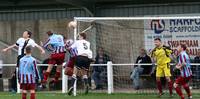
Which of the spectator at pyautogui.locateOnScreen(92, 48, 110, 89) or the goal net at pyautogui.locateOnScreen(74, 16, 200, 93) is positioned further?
the spectator at pyautogui.locateOnScreen(92, 48, 110, 89)

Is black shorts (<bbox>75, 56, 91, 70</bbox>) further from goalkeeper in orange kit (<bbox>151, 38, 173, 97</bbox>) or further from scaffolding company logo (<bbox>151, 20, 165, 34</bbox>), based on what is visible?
scaffolding company logo (<bbox>151, 20, 165, 34</bbox>)

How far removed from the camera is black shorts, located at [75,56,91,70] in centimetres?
1892

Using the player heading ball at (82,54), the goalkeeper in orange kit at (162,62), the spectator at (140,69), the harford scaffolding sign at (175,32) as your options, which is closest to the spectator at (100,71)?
the spectator at (140,69)

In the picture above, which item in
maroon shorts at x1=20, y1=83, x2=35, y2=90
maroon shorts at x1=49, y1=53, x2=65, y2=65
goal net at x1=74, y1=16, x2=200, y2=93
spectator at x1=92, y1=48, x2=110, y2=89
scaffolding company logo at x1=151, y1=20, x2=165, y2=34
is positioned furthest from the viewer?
scaffolding company logo at x1=151, y1=20, x2=165, y2=34

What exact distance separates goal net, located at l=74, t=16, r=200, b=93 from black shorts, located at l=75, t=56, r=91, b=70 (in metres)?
1.44

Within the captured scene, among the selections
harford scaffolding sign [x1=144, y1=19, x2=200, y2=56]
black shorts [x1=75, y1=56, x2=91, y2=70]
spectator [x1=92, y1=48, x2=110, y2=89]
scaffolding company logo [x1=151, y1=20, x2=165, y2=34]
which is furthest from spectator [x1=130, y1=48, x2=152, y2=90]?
scaffolding company logo [x1=151, y1=20, x2=165, y2=34]

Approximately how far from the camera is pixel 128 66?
74.6ft

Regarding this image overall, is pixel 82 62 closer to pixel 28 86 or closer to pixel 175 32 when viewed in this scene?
pixel 28 86

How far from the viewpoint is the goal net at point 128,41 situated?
839 inches

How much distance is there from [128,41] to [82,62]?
4.98 meters

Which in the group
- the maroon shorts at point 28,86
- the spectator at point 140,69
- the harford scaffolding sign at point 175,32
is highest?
the harford scaffolding sign at point 175,32

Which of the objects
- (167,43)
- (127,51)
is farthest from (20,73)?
(167,43)

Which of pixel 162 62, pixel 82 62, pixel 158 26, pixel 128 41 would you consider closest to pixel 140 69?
pixel 128 41

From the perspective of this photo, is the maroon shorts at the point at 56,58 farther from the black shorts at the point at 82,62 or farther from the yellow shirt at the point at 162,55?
the yellow shirt at the point at 162,55
